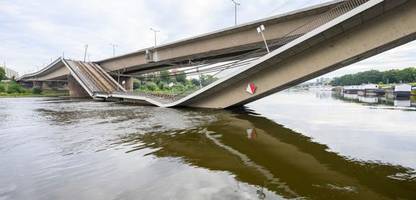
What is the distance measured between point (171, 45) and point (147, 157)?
21.9m

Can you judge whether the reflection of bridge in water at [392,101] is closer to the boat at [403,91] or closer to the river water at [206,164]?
the boat at [403,91]

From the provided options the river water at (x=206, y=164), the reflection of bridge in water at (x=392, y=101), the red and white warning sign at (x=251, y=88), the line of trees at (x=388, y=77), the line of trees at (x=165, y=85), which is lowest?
the river water at (x=206, y=164)

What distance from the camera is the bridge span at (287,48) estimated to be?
11.3 meters

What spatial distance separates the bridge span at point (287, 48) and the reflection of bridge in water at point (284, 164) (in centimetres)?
612

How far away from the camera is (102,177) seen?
4863mm

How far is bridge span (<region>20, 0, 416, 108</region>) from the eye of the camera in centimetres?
1131

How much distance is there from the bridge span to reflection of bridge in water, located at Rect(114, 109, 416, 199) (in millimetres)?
6123

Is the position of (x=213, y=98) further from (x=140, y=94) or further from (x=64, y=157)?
(x=64, y=157)

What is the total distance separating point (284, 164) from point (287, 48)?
912 cm

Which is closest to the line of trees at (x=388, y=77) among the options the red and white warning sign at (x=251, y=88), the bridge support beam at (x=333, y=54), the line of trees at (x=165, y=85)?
the line of trees at (x=165, y=85)

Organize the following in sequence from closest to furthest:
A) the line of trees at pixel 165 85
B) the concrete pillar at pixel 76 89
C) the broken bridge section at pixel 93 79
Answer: the line of trees at pixel 165 85
the broken bridge section at pixel 93 79
the concrete pillar at pixel 76 89

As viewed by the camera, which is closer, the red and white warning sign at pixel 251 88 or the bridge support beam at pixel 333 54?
the bridge support beam at pixel 333 54

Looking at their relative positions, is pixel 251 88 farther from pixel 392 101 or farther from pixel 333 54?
pixel 392 101

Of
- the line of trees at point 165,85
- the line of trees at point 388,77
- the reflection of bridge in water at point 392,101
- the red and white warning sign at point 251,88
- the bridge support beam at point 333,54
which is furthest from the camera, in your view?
the line of trees at point 388,77
